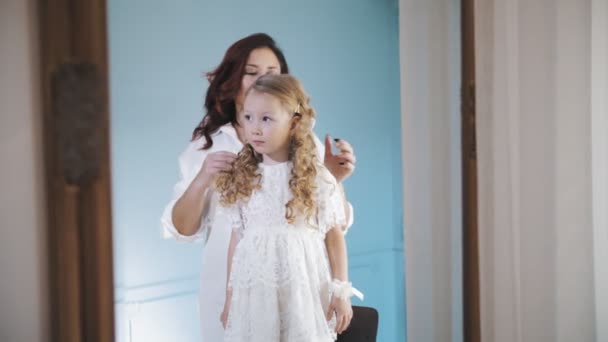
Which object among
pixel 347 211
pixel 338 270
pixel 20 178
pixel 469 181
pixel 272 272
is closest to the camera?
pixel 20 178

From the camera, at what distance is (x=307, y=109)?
154 cm

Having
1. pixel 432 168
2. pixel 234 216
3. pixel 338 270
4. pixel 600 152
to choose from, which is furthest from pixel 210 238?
pixel 600 152

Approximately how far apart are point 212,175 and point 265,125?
18 centimetres

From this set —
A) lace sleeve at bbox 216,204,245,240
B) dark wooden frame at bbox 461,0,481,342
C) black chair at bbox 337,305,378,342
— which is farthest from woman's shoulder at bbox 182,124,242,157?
dark wooden frame at bbox 461,0,481,342

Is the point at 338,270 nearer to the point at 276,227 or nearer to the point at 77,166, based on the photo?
the point at 276,227

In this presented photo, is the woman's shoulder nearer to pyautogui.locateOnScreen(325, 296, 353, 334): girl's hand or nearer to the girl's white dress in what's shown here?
the girl's white dress

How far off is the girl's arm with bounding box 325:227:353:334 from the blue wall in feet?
0.36

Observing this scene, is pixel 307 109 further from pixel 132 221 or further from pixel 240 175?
pixel 132 221

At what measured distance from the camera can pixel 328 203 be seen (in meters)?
1.54

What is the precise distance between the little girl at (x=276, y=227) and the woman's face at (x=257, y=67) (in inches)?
0.8

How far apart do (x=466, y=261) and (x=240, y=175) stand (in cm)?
77

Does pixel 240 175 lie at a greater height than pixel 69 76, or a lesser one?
lesser

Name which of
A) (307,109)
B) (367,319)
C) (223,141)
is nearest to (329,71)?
(307,109)

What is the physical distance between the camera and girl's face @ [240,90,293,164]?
4.83 feet
